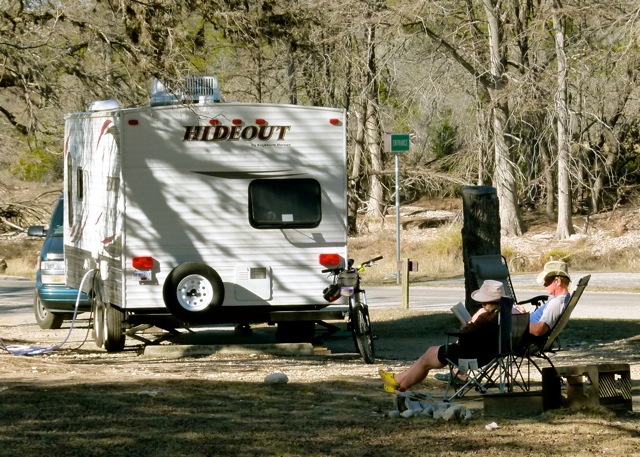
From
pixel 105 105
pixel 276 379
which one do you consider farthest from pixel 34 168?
pixel 276 379

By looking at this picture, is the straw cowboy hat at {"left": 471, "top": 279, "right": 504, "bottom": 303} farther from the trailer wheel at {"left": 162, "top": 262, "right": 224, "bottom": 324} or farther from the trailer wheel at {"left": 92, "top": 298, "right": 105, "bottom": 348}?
the trailer wheel at {"left": 92, "top": 298, "right": 105, "bottom": 348}

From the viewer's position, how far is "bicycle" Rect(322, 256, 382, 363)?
13164mm

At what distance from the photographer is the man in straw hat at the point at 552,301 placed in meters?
9.77

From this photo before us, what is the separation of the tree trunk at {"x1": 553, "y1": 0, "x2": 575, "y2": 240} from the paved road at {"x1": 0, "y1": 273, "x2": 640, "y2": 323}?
20.3 feet

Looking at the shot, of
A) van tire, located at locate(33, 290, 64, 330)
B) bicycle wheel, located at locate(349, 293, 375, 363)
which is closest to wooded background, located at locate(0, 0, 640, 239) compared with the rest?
van tire, located at locate(33, 290, 64, 330)

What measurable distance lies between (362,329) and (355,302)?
18.6 inches

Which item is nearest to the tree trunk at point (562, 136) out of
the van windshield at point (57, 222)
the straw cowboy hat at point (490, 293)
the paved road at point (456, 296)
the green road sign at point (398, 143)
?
the paved road at point (456, 296)

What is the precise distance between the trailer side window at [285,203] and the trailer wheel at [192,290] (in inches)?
32.6

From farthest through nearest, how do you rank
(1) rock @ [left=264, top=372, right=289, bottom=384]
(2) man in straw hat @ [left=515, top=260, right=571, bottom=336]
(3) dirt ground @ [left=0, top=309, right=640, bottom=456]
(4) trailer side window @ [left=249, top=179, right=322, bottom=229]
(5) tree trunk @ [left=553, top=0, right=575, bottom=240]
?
(5) tree trunk @ [left=553, top=0, right=575, bottom=240] < (4) trailer side window @ [left=249, top=179, right=322, bottom=229] < (1) rock @ [left=264, top=372, right=289, bottom=384] < (2) man in straw hat @ [left=515, top=260, right=571, bottom=336] < (3) dirt ground @ [left=0, top=309, right=640, bottom=456]

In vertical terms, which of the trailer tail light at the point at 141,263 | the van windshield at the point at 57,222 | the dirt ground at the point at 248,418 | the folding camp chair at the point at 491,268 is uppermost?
the van windshield at the point at 57,222

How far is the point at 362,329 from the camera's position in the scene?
13219mm

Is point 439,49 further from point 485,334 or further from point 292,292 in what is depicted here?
point 485,334

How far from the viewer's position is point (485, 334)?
9.42m

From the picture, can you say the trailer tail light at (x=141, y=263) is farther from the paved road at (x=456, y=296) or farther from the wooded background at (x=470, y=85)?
the wooded background at (x=470, y=85)
